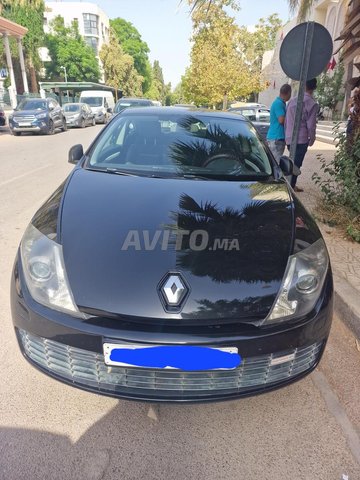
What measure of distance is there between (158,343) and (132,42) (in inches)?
3265

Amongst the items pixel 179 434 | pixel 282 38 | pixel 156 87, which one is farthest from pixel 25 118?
pixel 156 87

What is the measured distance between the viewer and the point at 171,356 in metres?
1.57

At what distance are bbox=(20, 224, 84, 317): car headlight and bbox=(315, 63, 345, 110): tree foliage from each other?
2265 cm

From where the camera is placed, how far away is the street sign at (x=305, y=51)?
412cm

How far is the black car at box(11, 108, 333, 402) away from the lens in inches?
63.1

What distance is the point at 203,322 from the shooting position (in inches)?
63.4

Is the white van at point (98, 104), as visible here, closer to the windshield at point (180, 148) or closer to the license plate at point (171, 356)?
the windshield at point (180, 148)

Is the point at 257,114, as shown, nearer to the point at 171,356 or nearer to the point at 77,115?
the point at 77,115

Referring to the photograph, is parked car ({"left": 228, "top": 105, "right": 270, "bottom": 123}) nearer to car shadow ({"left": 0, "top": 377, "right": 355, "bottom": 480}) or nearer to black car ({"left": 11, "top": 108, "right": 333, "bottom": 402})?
black car ({"left": 11, "top": 108, "right": 333, "bottom": 402})

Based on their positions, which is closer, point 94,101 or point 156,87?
point 94,101

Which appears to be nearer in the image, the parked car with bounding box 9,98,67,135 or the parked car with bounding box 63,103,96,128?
the parked car with bounding box 9,98,67,135

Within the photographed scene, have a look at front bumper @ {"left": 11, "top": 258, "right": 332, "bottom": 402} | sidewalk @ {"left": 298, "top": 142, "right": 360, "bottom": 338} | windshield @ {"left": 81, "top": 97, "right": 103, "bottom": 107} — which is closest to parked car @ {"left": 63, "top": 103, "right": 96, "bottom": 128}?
windshield @ {"left": 81, "top": 97, "right": 103, "bottom": 107}

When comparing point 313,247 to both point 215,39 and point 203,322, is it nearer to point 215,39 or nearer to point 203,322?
point 203,322

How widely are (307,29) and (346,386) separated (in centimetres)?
375
